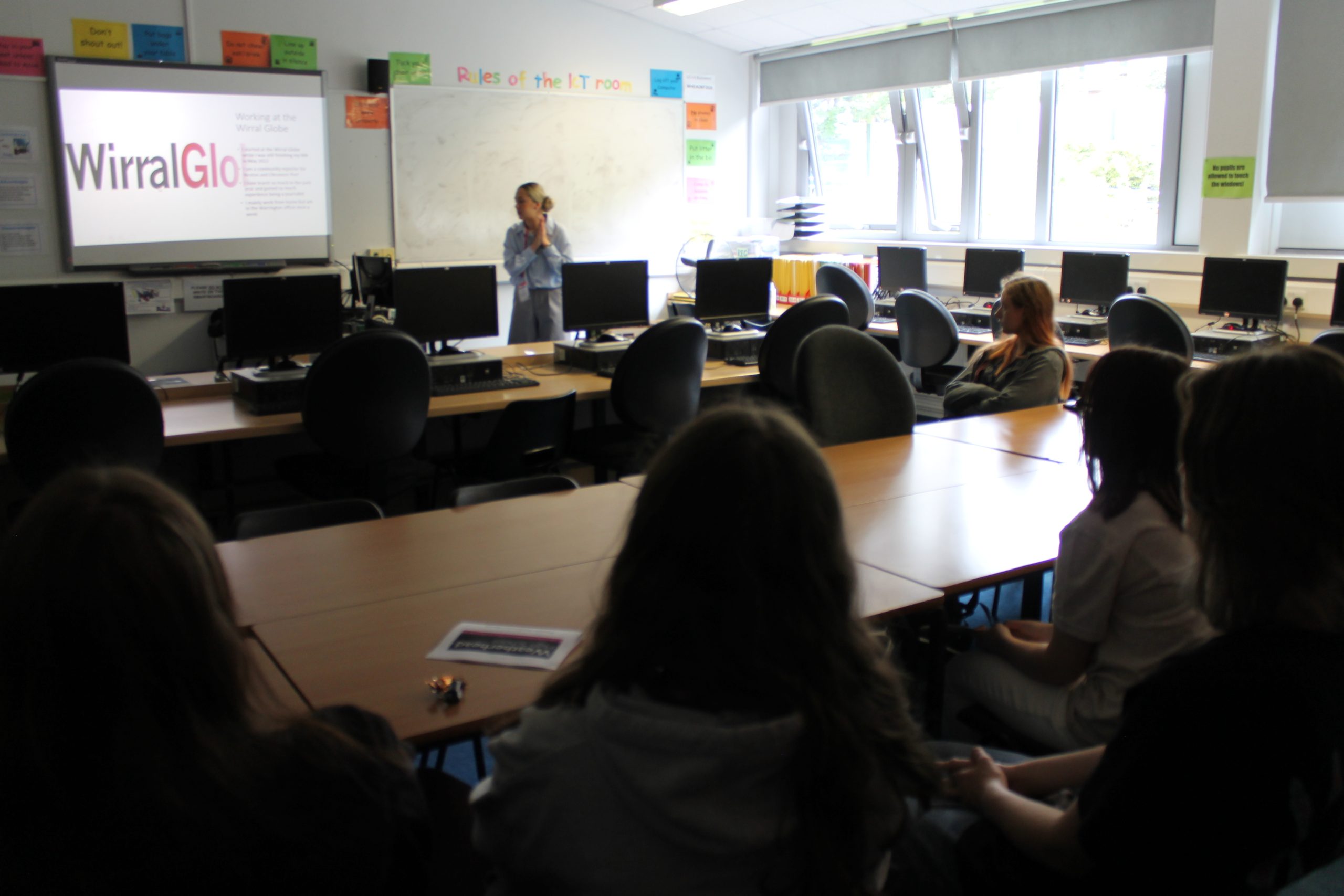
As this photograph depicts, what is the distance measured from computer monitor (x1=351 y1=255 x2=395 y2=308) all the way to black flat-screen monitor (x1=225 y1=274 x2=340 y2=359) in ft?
3.26

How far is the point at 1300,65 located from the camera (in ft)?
15.9

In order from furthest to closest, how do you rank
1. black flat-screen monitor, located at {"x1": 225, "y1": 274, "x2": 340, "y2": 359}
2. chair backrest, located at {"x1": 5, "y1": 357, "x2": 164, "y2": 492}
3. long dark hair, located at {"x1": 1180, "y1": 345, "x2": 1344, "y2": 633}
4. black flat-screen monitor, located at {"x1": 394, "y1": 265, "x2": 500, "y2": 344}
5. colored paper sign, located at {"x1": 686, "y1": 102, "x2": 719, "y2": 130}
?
colored paper sign, located at {"x1": 686, "y1": 102, "x2": 719, "y2": 130}
black flat-screen monitor, located at {"x1": 394, "y1": 265, "x2": 500, "y2": 344}
black flat-screen monitor, located at {"x1": 225, "y1": 274, "x2": 340, "y2": 359}
chair backrest, located at {"x1": 5, "y1": 357, "x2": 164, "y2": 492}
long dark hair, located at {"x1": 1180, "y1": 345, "x2": 1344, "y2": 633}

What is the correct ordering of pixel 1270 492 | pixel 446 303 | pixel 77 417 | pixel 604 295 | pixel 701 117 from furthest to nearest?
pixel 701 117 → pixel 604 295 → pixel 446 303 → pixel 77 417 → pixel 1270 492

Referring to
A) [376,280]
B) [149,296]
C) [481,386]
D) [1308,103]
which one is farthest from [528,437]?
[1308,103]

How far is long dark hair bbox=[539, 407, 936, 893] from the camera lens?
0.90 metres

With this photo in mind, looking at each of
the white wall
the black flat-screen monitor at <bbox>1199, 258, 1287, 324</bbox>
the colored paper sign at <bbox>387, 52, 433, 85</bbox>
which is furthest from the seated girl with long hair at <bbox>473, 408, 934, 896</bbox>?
the colored paper sign at <bbox>387, 52, 433, 85</bbox>

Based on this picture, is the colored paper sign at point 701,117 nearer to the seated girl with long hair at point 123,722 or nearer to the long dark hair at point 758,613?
the long dark hair at point 758,613

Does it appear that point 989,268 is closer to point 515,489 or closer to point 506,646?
point 515,489

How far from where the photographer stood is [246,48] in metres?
5.57

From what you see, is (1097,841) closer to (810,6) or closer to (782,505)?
(782,505)

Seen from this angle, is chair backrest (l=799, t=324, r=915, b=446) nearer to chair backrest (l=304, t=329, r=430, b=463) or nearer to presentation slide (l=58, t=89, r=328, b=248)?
chair backrest (l=304, t=329, r=430, b=463)

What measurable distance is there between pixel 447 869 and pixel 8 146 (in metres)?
5.09

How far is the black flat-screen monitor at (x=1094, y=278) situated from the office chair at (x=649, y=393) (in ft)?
8.50

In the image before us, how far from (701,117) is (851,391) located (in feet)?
15.7
